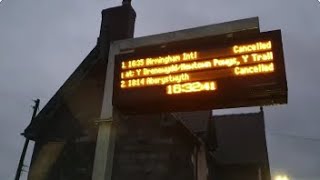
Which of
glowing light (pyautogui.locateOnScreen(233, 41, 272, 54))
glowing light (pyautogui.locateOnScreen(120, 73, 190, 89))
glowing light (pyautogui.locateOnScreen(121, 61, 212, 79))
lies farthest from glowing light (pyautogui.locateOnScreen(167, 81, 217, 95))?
glowing light (pyautogui.locateOnScreen(233, 41, 272, 54))

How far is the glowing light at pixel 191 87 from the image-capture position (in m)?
7.39

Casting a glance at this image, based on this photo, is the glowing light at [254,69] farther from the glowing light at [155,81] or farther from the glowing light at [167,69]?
the glowing light at [155,81]

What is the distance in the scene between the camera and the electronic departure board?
7.17 metres

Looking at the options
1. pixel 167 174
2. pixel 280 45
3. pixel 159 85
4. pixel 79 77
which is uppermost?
pixel 79 77

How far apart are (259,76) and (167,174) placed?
26.6 ft

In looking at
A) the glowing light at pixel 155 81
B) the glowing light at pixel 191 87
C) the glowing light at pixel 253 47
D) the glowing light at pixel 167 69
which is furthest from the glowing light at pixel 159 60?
the glowing light at pixel 253 47

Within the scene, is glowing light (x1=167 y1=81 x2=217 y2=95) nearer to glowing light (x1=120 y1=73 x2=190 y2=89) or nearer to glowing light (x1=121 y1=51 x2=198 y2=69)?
glowing light (x1=120 y1=73 x2=190 y2=89)

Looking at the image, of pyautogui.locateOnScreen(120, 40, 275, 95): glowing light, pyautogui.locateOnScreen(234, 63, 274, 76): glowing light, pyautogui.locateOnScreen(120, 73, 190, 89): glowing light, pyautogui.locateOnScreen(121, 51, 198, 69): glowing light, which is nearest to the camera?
pyautogui.locateOnScreen(234, 63, 274, 76): glowing light

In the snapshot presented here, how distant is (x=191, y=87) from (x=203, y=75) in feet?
1.09

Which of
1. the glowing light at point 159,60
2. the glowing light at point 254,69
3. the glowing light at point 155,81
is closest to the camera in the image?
the glowing light at point 254,69

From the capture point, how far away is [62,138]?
15.9m

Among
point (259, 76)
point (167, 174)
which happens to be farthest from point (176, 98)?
point (167, 174)

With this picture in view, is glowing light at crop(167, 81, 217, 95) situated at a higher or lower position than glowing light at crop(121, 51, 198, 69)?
lower

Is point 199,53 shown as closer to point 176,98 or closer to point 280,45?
point 176,98
